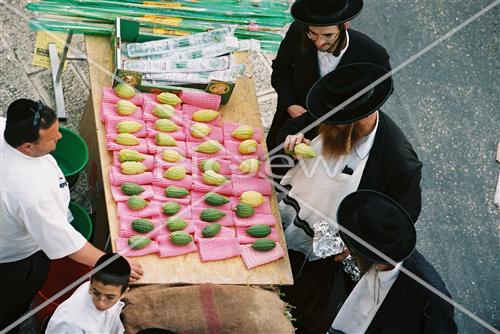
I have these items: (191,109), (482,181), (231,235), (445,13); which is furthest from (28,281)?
(445,13)

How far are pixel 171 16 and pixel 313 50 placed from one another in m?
1.01

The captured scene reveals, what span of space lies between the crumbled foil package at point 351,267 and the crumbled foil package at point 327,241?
0.31 feet

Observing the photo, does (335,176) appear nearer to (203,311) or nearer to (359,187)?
(359,187)

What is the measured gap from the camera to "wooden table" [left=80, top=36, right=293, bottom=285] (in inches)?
155

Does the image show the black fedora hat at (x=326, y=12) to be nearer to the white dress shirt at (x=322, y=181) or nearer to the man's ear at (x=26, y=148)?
the white dress shirt at (x=322, y=181)

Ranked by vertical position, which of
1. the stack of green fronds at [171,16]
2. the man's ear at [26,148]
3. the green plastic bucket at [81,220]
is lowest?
the green plastic bucket at [81,220]

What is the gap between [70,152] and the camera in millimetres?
4797

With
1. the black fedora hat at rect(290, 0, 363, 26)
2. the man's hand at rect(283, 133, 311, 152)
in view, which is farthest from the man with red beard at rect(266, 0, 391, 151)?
the man's hand at rect(283, 133, 311, 152)

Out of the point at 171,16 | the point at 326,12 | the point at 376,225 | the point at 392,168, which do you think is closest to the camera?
the point at 376,225

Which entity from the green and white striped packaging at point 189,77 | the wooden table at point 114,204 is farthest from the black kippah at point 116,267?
the green and white striped packaging at point 189,77

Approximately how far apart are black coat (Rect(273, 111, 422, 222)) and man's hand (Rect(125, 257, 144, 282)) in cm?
121

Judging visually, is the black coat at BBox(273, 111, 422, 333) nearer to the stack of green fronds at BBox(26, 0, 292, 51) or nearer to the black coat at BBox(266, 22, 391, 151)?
the black coat at BBox(266, 22, 391, 151)

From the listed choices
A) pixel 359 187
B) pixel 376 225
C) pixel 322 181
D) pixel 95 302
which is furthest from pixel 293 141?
pixel 95 302

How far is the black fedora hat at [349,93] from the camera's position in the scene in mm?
3744
